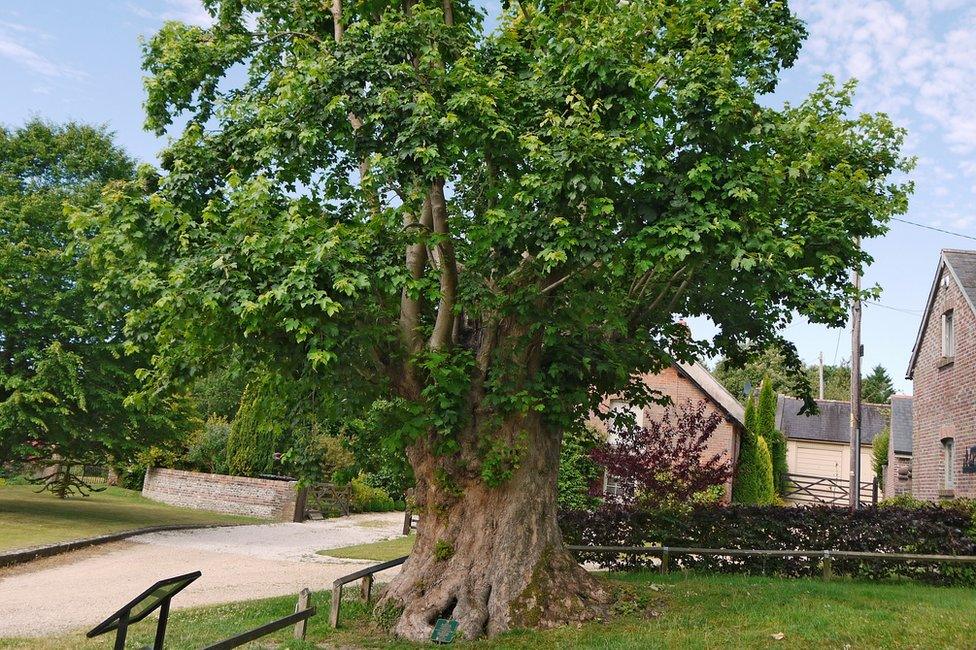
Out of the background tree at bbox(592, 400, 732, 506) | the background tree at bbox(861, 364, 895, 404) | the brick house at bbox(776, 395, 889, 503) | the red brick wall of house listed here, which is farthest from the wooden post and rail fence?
the background tree at bbox(861, 364, 895, 404)

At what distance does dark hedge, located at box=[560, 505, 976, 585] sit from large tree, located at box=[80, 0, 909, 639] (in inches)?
161

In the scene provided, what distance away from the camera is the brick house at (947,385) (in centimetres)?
1743

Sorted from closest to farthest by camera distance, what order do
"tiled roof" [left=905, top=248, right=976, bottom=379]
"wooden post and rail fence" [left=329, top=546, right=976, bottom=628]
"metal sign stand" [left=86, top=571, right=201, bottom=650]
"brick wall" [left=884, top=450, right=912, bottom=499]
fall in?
"metal sign stand" [left=86, top=571, right=201, bottom=650] < "wooden post and rail fence" [left=329, top=546, right=976, bottom=628] < "tiled roof" [left=905, top=248, right=976, bottom=379] < "brick wall" [left=884, top=450, right=912, bottom=499]

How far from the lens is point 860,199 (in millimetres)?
9789

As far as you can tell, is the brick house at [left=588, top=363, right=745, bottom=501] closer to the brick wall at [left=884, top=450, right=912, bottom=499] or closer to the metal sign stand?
the brick wall at [left=884, top=450, right=912, bottom=499]

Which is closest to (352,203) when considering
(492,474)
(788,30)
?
(492,474)

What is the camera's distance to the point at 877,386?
77.0 m

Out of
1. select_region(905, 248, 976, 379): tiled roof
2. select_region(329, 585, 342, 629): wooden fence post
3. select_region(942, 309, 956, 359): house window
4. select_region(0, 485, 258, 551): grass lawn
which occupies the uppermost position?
select_region(905, 248, 976, 379): tiled roof

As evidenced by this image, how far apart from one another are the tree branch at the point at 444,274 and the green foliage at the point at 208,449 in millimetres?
21763

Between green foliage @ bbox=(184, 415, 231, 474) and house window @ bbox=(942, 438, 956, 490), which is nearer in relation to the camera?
house window @ bbox=(942, 438, 956, 490)

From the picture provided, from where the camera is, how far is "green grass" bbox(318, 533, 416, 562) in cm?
1725

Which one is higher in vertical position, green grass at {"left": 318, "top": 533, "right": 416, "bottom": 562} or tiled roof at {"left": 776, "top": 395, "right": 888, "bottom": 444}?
tiled roof at {"left": 776, "top": 395, "right": 888, "bottom": 444}

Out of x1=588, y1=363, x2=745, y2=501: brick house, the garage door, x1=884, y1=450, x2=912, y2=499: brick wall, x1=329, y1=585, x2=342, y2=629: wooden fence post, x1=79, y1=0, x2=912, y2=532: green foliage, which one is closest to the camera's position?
x1=79, y1=0, x2=912, y2=532: green foliage

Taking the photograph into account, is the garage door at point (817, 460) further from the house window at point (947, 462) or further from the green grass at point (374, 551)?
the green grass at point (374, 551)
